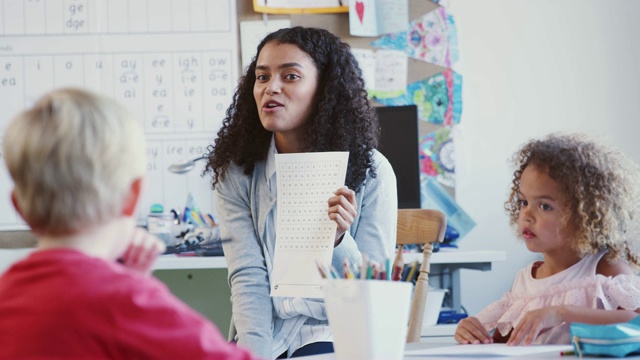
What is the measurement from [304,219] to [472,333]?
347 mm

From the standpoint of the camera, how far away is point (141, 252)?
0.83 metres

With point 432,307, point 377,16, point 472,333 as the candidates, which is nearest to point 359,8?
point 377,16

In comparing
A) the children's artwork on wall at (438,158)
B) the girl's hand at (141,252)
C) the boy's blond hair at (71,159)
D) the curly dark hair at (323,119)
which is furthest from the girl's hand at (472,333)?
the children's artwork on wall at (438,158)

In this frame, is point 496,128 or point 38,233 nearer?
point 38,233

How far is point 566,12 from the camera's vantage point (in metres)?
3.44

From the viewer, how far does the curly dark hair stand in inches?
73.5

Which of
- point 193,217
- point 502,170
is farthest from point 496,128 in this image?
point 193,217

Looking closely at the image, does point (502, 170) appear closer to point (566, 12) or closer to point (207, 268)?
point (566, 12)

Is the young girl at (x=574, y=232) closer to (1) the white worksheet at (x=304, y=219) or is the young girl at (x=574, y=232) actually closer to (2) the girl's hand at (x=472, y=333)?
(2) the girl's hand at (x=472, y=333)

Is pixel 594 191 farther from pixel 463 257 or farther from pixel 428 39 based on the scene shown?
pixel 428 39

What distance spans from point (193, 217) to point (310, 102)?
4.24 feet

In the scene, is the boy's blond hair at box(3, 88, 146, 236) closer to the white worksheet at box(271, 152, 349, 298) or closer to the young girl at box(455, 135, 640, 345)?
the white worksheet at box(271, 152, 349, 298)

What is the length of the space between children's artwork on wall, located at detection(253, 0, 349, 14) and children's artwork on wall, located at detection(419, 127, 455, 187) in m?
0.58

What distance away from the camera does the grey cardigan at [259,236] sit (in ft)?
5.54
